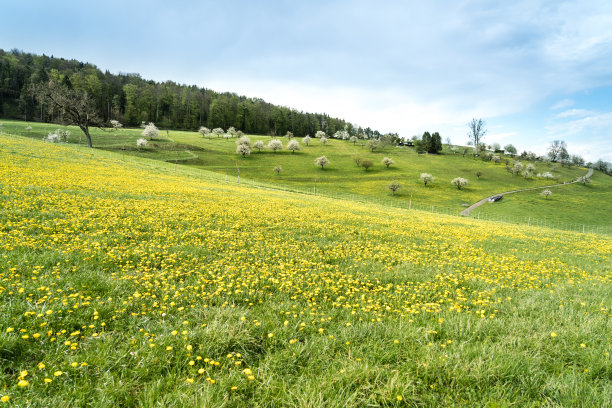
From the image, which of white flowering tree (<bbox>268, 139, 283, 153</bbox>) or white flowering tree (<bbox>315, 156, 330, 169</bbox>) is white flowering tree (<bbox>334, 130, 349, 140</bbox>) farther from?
white flowering tree (<bbox>315, 156, 330, 169</bbox>)

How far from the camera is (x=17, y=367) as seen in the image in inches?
131

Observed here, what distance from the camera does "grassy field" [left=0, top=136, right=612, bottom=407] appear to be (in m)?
3.27

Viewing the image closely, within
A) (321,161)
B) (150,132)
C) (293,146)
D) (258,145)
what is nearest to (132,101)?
(150,132)

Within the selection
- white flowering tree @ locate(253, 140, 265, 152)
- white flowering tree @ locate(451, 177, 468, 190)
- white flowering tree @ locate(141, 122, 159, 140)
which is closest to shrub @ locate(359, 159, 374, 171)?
white flowering tree @ locate(451, 177, 468, 190)

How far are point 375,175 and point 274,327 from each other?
99.2m

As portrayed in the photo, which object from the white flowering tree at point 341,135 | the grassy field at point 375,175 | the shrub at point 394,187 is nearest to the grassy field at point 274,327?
the grassy field at point 375,175

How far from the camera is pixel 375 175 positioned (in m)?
99.1

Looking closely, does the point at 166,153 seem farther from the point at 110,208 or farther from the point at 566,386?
the point at 566,386

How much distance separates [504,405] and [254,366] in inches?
126

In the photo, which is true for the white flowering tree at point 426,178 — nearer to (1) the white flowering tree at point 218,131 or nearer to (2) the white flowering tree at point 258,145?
(2) the white flowering tree at point 258,145

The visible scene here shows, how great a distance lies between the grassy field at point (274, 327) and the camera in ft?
10.7

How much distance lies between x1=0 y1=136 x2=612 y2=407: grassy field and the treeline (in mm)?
168744

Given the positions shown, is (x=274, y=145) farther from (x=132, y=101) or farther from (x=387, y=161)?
(x=132, y=101)

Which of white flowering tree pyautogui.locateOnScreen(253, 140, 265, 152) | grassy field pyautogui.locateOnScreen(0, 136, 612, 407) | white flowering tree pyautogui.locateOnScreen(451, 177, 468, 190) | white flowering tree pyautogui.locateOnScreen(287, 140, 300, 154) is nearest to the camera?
grassy field pyautogui.locateOnScreen(0, 136, 612, 407)
